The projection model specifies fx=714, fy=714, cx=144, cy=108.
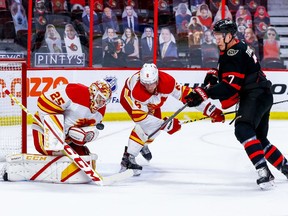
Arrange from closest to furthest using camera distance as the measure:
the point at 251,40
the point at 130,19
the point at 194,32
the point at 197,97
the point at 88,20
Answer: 1. the point at 197,97
2. the point at 88,20
3. the point at 130,19
4. the point at 194,32
5. the point at 251,40

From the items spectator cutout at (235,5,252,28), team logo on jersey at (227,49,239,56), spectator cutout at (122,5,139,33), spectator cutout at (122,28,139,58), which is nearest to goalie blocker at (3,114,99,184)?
team logo on jersey at (227,49,239,56)

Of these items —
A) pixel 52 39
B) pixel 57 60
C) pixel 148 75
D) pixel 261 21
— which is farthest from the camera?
pixel 261 21

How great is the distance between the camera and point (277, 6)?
874 cm

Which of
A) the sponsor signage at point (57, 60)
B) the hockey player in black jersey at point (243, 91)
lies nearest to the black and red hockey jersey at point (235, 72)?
the hockey player in black jersey at point (243, 91)

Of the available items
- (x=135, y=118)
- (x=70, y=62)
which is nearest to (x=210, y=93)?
(x=135, y=118)

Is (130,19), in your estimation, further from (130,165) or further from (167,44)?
(130,165)

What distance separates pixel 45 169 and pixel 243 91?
1228 millimetres

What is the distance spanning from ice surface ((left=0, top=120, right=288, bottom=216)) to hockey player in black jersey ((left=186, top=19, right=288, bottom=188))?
0.69 feet

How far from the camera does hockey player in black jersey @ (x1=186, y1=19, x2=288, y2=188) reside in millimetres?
3967

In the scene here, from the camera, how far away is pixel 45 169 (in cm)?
412

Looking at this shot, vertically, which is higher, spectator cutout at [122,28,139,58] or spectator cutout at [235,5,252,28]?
spectator cutout at [235,5,252,28]

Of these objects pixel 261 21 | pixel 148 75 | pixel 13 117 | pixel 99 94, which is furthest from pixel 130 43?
pixel 99 94

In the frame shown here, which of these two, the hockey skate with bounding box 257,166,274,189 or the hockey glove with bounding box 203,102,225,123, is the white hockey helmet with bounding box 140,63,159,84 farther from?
the hockey skate with bounding box 257,166,274,189

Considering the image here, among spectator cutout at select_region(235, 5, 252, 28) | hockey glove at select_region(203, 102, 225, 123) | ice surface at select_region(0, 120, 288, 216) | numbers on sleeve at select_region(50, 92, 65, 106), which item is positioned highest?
spectator cutout at select_region(235, 5, 252, 28)
